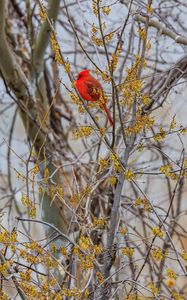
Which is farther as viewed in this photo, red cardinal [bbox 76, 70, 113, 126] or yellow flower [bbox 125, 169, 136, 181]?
red cardinal [bbox 76, 70, 113, 126]

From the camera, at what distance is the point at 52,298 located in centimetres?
213

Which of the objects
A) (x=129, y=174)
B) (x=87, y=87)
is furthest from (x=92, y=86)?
(x=129, y=174)

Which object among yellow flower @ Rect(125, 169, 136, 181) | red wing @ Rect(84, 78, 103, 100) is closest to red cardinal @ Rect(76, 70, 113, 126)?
red wing @ Rect(84, 78, 103, 100)

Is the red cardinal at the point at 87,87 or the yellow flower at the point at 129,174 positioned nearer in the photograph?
the yellow flower at the point at 129,174

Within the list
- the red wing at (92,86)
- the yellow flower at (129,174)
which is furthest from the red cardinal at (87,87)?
the yellow flower at (129,174)

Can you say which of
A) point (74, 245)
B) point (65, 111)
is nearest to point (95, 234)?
point (74, 245)

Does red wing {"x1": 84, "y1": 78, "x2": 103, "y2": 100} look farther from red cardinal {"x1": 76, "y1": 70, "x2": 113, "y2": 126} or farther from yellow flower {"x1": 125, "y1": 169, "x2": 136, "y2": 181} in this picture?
yellow flower {"x1": 125, "y1": 169, "x2": 136, "y2": 181}

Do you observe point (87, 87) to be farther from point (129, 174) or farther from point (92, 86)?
point (129, 174)

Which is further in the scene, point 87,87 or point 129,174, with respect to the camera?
point 87,87

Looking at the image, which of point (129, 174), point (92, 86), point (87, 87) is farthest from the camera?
point (87, 87)

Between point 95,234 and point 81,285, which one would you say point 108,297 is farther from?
point 95,234

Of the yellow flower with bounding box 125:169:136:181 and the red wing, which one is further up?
the red wing

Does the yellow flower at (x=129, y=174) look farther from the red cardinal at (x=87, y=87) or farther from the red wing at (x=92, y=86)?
the red wing at (x=92, y=86)

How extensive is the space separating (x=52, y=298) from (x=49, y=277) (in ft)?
0.37
